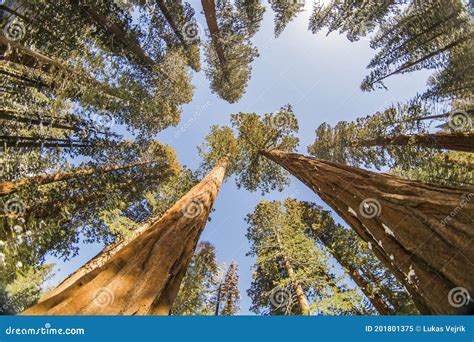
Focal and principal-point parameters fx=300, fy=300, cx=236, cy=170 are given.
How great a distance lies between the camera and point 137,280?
259 cm

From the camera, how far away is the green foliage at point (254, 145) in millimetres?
13203

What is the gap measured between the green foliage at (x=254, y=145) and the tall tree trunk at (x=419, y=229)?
28.3 feet

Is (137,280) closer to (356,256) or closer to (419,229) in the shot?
(419,229)

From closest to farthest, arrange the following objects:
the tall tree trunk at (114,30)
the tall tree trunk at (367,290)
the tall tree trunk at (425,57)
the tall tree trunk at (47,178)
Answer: the tall tree trunk at (367,290)
the tall tree trunk at (47,178)
the tall tree trunk at (425,57)
the tall tree trunk at (114,30)

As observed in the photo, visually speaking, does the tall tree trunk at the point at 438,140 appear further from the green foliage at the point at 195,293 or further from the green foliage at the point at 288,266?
the green foliage at the point at 195,293

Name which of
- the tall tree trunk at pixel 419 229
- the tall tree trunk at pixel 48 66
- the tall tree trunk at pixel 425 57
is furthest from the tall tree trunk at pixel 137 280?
the tall tree trunk at pixel 425 57

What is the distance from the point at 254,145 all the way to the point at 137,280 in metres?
11.3

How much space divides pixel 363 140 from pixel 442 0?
5045 mm

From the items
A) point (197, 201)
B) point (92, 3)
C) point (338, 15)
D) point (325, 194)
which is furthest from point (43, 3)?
point (338, 15)

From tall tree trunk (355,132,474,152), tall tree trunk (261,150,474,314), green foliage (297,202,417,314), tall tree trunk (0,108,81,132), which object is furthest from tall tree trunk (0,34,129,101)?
tall tree trunk (355,132,474,152)

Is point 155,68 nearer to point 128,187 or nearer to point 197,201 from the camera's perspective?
point 128,187

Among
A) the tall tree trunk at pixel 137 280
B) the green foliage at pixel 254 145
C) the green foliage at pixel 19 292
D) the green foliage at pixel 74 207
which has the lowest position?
the tall tree trunk at pixel 137 280

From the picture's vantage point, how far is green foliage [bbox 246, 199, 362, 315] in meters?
6.59

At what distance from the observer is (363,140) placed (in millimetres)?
11961
